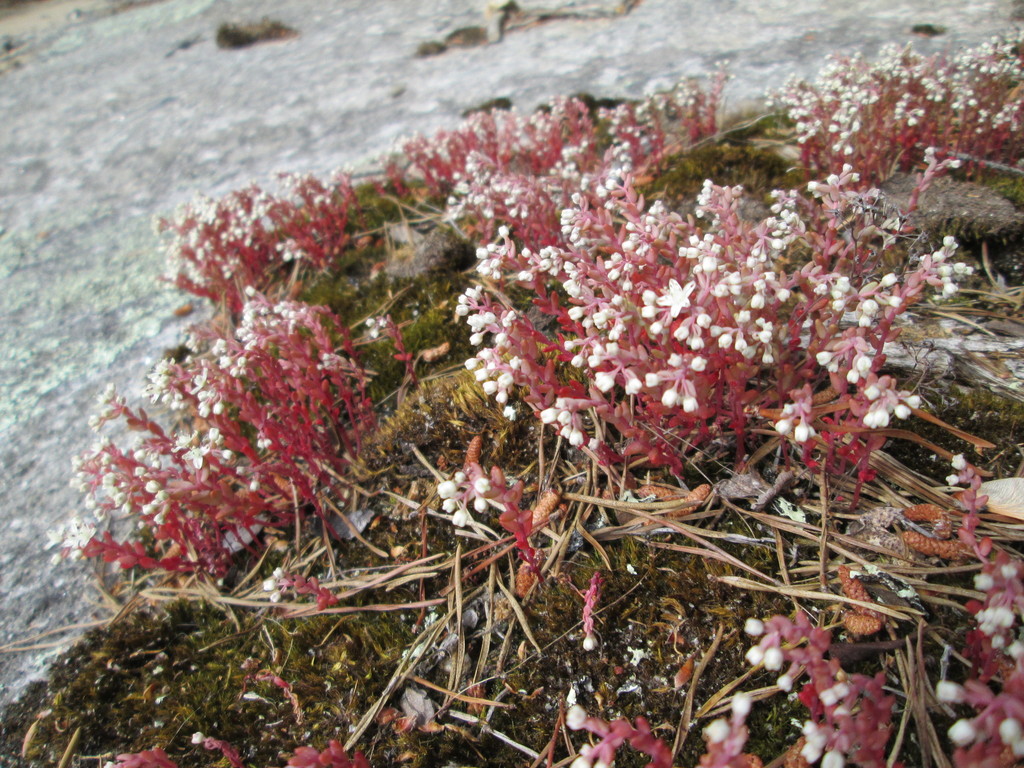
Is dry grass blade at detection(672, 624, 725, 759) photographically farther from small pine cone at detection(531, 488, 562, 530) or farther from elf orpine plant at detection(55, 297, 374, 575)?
elf orpine plant at detection(55, 297, 374, 575)

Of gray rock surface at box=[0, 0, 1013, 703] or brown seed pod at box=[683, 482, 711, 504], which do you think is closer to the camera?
brown seed pod at box=[683, 482, 711, 504]

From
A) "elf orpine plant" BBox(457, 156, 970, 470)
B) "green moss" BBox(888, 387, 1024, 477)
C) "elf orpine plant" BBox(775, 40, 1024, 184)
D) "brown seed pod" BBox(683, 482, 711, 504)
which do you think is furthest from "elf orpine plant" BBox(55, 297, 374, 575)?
"elf orpine plant" BBox(775, 40, 1024, 184)

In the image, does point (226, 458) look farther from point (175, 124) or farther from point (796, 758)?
point (175, 124)

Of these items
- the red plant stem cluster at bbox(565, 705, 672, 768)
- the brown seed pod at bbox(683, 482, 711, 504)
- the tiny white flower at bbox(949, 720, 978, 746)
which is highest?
the tiny white flower at bbox(949, 720, 978, 746)

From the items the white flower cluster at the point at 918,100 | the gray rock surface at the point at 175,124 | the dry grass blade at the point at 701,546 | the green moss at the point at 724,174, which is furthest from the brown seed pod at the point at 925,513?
the gray rock surface at the point at 175,124

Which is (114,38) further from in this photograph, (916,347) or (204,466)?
(916,347)

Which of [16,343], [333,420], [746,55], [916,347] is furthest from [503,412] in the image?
[746,55]
